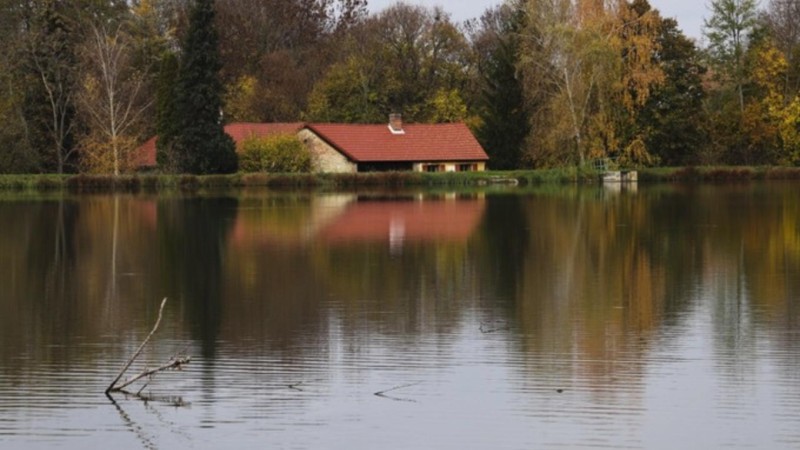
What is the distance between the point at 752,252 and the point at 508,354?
12.5 m

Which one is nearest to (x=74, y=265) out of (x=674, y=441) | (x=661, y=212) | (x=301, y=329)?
(x=301, y=329)

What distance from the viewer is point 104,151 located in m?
63.0

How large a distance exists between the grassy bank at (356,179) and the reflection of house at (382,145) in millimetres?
2818

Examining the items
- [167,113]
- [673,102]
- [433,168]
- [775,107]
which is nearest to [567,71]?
[673,102]

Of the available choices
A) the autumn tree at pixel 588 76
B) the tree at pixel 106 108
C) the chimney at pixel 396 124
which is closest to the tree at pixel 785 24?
the autumn tree at pixel 588 76

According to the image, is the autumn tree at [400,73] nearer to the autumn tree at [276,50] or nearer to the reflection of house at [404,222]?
the autumn tree at [276,50]

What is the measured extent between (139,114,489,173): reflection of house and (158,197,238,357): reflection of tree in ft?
70.7

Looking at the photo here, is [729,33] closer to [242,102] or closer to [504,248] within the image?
[242,102]

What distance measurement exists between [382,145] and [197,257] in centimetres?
4321

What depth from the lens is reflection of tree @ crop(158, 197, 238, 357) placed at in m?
17.1

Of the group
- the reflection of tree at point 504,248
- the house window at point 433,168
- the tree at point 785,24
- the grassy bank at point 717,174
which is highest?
the tree at point 785,24

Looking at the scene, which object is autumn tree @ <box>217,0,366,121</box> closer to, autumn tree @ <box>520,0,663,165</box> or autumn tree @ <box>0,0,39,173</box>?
autumn tree @ <box>0,0,39,173</box>

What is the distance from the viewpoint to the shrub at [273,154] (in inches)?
2493

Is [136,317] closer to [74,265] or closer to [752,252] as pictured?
[74,265]
